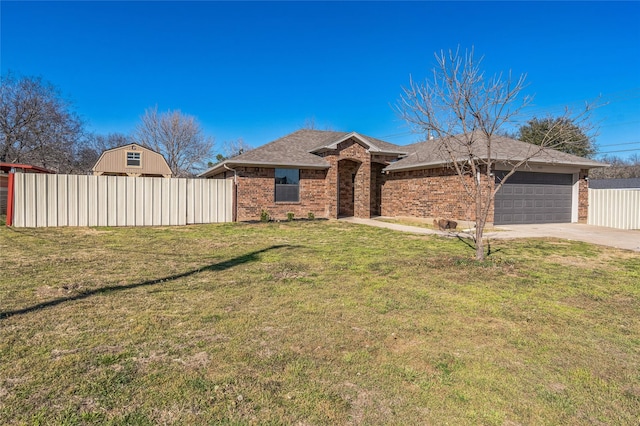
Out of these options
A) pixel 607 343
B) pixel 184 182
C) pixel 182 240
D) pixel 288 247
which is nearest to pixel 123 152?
pixel 184 182

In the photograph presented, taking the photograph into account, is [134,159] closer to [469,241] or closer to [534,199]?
[469,241]

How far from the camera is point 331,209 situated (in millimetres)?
17234

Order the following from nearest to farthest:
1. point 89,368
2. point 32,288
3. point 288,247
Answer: point 89,368 < point 32,288 < point 288,247

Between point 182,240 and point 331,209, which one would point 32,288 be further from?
point 331,209

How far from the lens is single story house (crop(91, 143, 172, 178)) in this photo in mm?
29123

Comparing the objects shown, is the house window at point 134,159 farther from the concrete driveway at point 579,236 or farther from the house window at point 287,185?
the concrete driveway at point 579,236

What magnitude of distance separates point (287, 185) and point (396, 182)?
591 centimetres

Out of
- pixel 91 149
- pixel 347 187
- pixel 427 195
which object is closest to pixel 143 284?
pixel 427 195

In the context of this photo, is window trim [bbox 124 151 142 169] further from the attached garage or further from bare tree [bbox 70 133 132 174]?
the attached garage

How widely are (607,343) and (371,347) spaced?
222 centimetres

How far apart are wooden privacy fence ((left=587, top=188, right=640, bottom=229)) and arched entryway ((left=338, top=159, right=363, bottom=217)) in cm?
1071

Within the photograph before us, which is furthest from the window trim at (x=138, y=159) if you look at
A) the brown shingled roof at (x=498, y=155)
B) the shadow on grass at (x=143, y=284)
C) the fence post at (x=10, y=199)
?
the shadow on grass at (x=143, y=284)

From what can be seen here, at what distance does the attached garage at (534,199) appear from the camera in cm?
1522

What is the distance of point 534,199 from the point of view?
15875 mm
